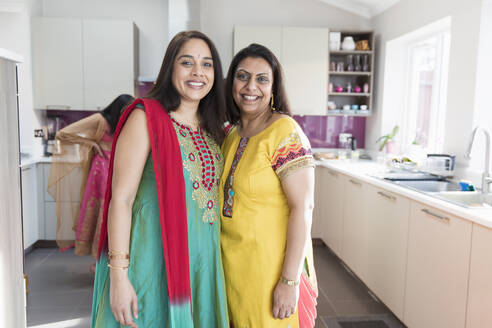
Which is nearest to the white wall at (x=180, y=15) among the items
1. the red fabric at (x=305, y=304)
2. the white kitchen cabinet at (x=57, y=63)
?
the white kitchen cabinet at (x=57, y=63)

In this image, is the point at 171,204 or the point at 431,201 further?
the point at 431,201

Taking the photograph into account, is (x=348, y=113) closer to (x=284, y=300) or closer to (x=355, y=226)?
(x=355, y=226)

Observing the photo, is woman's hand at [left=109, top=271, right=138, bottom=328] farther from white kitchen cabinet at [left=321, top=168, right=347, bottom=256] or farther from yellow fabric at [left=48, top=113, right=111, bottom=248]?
white kitchen cabinet at [left=321, top=168, right=347, bottom=256]

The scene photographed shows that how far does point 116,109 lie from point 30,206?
1.64 meters

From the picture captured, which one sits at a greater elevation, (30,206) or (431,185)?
(431,185)

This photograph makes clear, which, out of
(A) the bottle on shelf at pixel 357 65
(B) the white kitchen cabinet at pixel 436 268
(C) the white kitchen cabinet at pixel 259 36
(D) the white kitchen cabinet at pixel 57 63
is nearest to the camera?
(B) the white kitchen cabinet at pixel 436 268

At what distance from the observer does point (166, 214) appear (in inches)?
48.4

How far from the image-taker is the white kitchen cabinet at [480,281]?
168 cm

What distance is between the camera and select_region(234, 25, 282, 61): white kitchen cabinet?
4.24 metres

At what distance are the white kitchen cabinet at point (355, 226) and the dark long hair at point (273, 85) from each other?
1.71 meters

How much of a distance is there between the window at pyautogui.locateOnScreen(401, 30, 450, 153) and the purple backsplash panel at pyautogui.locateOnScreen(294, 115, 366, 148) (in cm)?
66

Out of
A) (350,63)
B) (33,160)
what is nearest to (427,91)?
(350,63)

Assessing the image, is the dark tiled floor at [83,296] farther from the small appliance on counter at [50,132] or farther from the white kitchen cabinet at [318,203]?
the small appliance on counter at [50,132]

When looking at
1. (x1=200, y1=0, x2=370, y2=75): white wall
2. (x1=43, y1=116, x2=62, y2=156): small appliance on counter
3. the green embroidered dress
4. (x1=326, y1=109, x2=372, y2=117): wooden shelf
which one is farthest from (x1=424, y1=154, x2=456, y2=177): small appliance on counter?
(x1=43, y1=116, x2=62, y2=156): small appliance on counter
